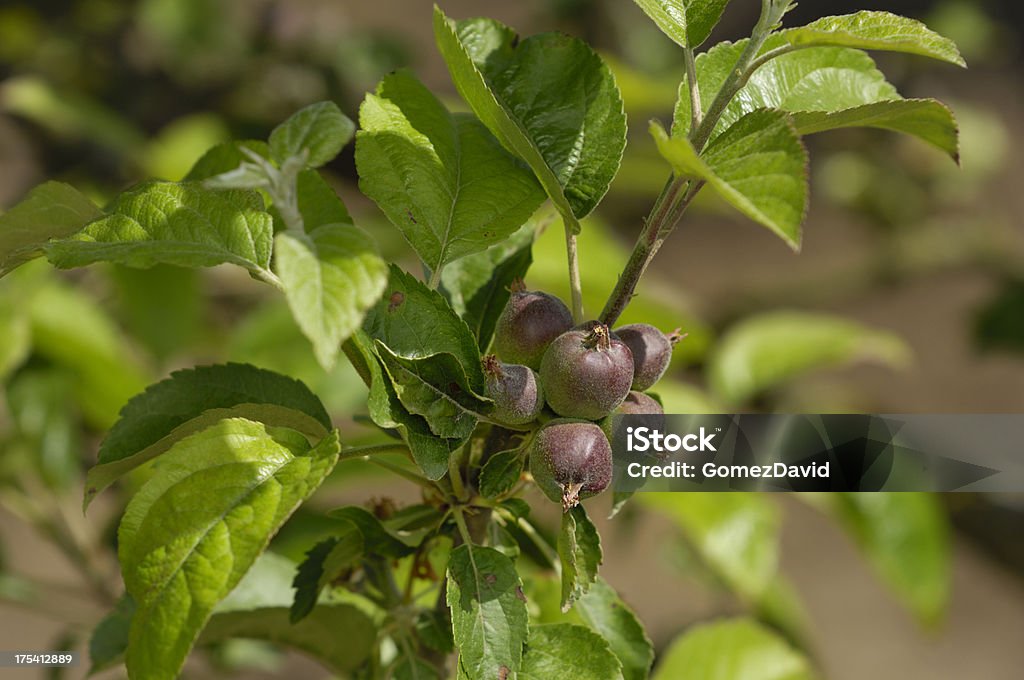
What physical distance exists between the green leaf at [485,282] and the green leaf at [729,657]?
0.48 meters

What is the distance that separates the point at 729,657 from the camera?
3.09ft

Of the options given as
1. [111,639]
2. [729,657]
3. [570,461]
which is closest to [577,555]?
[570,461]

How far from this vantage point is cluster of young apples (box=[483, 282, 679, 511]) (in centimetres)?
48

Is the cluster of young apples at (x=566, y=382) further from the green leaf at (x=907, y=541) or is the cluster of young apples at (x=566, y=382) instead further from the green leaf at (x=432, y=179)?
Answer: the green leaf at (x=907, y=541)

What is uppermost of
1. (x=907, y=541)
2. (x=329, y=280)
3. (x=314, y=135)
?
(x=907, y=541)

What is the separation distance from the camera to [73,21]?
2.20 m

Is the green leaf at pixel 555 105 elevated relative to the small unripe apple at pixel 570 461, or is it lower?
elevated

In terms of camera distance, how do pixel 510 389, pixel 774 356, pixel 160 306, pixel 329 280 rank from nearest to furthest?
pixel 329 280 < pixel 510 389 < pixel 160 306 < pixel 774 356

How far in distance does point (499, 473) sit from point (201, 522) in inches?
6.3

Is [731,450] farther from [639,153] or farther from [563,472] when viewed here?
[639,153]

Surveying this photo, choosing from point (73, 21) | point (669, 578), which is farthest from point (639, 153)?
point (73, 21)

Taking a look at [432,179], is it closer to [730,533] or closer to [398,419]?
[398,419]

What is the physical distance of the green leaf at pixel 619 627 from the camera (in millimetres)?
613

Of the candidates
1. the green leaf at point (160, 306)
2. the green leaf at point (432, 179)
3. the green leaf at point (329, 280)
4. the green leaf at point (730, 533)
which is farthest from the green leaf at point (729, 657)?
the green leaf at point (160, 306)
